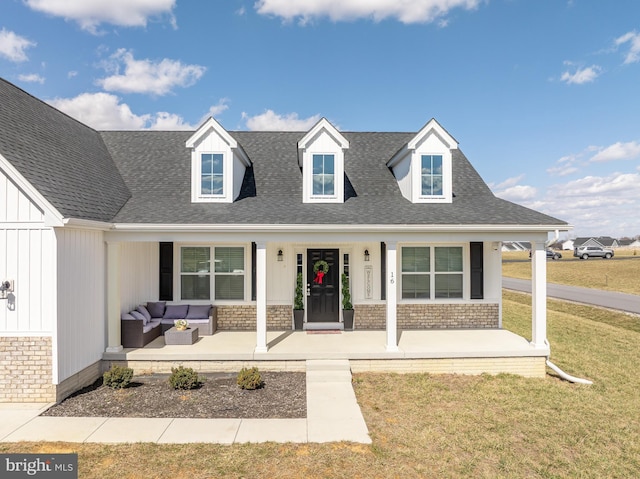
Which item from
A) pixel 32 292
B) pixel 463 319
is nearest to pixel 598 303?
pixel 463 319

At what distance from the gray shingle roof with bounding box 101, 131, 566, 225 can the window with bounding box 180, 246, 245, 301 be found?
164 cm

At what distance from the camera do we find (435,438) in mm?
5762

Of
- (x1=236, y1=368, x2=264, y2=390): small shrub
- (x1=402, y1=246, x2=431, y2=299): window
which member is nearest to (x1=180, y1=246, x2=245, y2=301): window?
(x1=236, y1=368, x2=264, y2=390): small shrub

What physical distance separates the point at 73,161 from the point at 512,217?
11.5 metres

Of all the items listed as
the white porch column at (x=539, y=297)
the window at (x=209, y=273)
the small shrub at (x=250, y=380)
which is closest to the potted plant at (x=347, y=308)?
the window at (x=209, y=273)

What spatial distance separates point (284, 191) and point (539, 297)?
25.0ft

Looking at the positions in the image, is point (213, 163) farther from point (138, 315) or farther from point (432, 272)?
point (432, 272)

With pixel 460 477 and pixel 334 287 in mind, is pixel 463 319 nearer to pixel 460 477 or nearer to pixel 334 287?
pixel 334 287

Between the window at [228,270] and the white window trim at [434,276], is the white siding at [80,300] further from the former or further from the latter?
the white window trim at [434,276]

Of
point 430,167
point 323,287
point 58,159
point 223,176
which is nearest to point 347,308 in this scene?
point 323,287

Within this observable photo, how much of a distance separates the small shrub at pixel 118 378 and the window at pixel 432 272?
770cm

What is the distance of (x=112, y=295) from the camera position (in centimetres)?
852

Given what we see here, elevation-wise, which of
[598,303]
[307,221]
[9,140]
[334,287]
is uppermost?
[9,140]

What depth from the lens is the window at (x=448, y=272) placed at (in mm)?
11141
